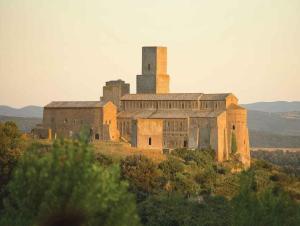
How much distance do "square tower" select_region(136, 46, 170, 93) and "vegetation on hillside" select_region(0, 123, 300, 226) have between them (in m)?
10.7

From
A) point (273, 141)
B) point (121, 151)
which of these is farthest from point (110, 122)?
point (273, 141)

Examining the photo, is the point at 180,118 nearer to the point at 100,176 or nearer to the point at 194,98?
the point at 194,98

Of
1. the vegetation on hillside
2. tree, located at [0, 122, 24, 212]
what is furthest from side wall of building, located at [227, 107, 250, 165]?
tree, located at [0, 122, 24, 212]

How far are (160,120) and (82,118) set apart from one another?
6224mm

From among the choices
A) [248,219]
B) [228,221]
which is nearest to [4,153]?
[228,221]

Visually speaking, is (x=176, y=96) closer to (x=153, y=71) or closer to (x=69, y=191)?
(x=153, y=71)

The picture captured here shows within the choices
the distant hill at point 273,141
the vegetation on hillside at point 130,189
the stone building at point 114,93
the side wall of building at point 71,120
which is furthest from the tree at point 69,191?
the distant hill at point 273,141

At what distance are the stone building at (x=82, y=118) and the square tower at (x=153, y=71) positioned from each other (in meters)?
6.56

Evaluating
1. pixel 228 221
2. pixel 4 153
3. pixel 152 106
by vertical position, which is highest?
pixel 152 106

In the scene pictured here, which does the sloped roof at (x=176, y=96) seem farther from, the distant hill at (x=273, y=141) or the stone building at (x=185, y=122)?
the distant hill at (x=273, y=141)

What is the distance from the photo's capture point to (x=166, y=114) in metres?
65.0

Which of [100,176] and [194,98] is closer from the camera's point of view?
[100,176]

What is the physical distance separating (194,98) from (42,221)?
43445mm

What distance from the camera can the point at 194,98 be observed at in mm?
66000
